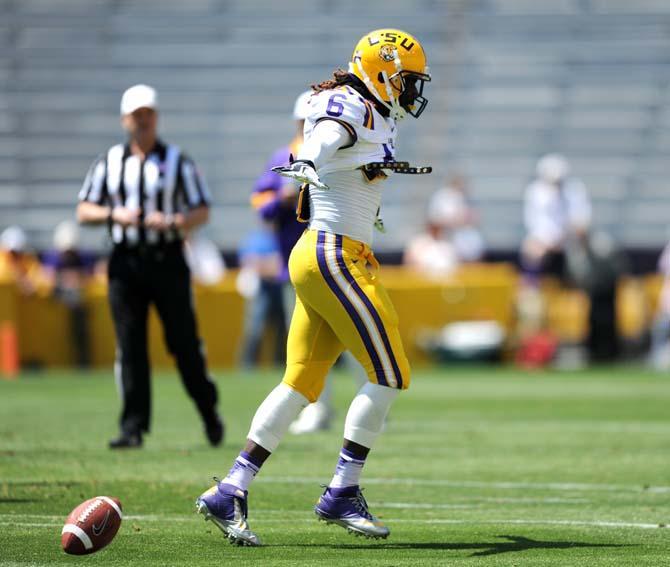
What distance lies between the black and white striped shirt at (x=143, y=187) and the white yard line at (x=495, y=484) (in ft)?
6.14

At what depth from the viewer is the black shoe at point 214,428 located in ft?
27.2

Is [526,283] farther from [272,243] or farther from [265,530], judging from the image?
[265,530]

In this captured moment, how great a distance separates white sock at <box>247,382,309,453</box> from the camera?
5305 mm

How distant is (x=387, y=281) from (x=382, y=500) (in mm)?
10337

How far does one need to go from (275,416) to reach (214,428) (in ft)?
10.0

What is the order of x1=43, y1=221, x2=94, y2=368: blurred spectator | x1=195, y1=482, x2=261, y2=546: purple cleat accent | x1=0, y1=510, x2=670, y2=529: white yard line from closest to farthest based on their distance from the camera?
x1=195, y1=482, x2=261, y2=546: purple cleat accent → x1=0, y1=510, x2=670, y2=529: white yard line → x1=43, y1=221, x2=94, y2=368: blurred spectator

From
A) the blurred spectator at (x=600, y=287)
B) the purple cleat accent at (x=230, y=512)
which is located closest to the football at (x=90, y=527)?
the purple cleat accent at (x=230, y=512)

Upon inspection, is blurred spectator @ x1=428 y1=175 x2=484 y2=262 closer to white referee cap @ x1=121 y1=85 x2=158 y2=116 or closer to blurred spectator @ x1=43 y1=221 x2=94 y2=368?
Result: blurred spectator @ x1=43 y1=221 x2=94 y2=368

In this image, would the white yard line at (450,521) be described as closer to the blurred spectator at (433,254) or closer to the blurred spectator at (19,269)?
the blurred spectator at (19,269)

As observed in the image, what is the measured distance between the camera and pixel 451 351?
16.4 m

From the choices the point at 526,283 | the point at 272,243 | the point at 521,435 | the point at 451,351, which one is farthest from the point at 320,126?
the point at 526,283

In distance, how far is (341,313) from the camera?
5.30 meters

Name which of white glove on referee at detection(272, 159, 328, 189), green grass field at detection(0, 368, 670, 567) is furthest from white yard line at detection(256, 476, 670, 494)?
white glove on referee at detection(272, 159, 328, 189)

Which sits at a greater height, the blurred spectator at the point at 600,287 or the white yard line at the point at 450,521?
the blurred spectator at the point at 600,287
